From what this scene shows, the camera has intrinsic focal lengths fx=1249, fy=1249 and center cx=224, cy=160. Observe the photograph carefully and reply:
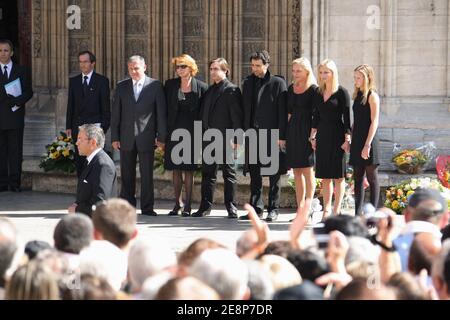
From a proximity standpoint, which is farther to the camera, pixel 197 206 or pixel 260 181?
pixel 197 206

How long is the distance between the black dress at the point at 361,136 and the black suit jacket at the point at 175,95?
6.36 feet

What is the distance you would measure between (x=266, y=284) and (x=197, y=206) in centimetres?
822

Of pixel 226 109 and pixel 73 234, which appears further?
pixel 226 109

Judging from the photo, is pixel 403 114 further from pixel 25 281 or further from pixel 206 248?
pixel 25 281

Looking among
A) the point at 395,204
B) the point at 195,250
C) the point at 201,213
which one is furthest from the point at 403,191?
the point at 195,250

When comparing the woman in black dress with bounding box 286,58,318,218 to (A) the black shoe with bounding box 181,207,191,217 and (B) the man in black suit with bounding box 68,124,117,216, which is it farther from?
(B) the man in black suit with bounding box 68,124,117,216

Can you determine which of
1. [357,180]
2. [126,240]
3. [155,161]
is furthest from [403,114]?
[126,240]

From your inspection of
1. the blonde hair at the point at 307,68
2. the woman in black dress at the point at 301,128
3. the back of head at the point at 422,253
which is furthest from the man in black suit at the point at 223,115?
the back of head at the point at 422,253

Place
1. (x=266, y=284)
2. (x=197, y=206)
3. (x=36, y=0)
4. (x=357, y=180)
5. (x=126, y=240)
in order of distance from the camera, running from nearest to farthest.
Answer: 1. (x=266, y=284)
2. (x=126, y=240)
3. (x=357, y=180)
4. (x=197, y=206)
5. (x=36, y=0)

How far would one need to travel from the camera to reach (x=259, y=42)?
1545 cm

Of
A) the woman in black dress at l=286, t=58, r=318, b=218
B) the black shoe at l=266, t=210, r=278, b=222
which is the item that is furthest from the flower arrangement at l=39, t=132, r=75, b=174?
the woman in black dress at l=286, t=58, r=318, b=218

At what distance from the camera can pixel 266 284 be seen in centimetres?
658

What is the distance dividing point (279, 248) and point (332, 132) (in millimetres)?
5607

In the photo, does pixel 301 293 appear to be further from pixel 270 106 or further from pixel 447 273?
pixel 270 106
